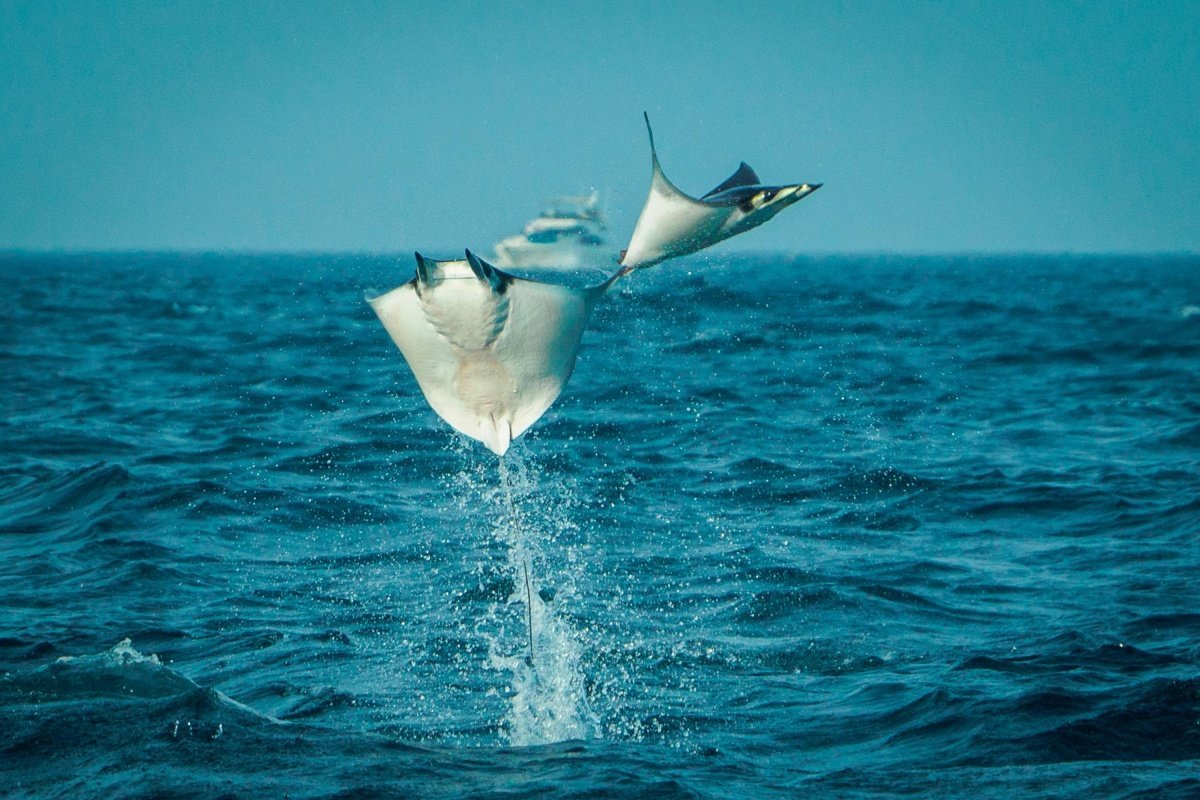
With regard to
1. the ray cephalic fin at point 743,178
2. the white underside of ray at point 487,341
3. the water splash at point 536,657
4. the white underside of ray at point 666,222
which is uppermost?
the ray cephalic fin at point 743,178

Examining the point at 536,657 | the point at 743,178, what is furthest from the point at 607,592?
the point at 743,178

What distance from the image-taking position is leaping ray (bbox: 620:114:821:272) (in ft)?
18.8

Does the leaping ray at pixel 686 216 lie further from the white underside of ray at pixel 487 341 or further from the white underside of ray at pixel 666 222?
the white underside of ray at pixel 487 341

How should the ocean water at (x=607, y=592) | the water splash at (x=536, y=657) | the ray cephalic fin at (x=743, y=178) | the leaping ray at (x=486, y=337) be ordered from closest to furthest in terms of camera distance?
the leaping ray at (x=486, y=337) → the ocean water at (x=607, y=592) → the water splash at (x=536, y=657) → the ray cephalic fin at (x=743, y=178)

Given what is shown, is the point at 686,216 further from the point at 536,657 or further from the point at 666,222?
the point at 536,657

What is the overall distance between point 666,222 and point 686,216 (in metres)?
0.10

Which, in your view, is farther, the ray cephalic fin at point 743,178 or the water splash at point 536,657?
the ray cephalic fin at point 743,178

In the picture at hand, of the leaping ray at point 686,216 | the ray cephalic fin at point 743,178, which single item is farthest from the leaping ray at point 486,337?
the ray cephalic fin at point 743,178

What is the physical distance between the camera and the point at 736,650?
22.5 ft

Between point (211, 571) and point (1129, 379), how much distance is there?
1462 cm

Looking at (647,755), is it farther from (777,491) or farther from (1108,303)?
(1108,303)

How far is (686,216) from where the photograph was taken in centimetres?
578

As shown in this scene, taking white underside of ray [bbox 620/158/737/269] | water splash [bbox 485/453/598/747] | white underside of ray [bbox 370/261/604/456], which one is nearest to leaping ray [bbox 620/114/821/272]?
white underside of ray [bbox 620/158/737/269]

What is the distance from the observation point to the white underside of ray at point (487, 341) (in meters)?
4.90
